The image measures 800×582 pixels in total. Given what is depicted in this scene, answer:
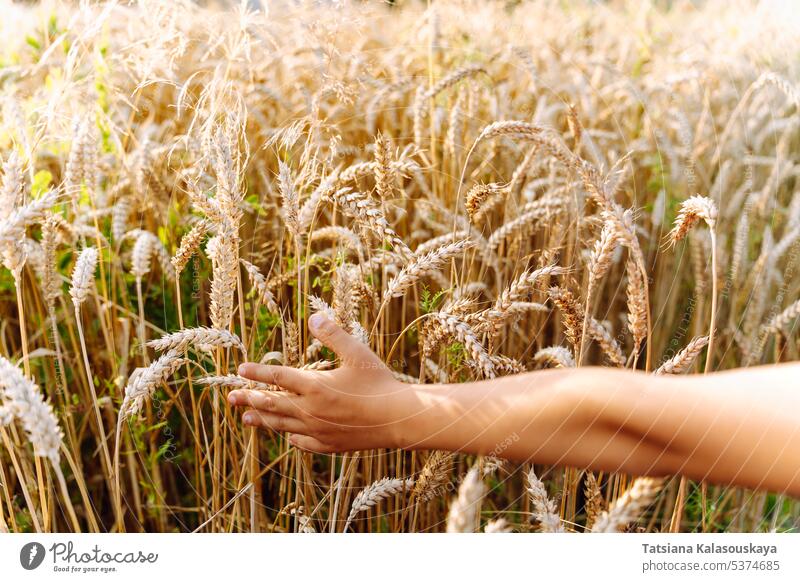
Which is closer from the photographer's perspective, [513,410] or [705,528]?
[513,410]

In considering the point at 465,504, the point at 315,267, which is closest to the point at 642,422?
the point at 465,504

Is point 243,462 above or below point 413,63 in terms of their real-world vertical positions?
below

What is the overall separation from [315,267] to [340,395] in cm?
28

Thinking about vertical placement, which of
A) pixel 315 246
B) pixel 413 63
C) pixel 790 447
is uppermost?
pixel 413 63

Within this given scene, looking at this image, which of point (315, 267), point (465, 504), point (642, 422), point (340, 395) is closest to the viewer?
point (465, 504)

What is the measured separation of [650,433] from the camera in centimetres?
55

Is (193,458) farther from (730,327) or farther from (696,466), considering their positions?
(730,327)

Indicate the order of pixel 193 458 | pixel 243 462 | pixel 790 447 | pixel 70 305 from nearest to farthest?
1. pixel 790 447
2. pixel 243 462
3. pixel 193 458
4. pixel 70 305

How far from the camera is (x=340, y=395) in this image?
0.65m

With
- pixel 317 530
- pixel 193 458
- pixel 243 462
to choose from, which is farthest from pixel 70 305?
pixel 317 530

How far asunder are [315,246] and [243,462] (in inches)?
13.3
